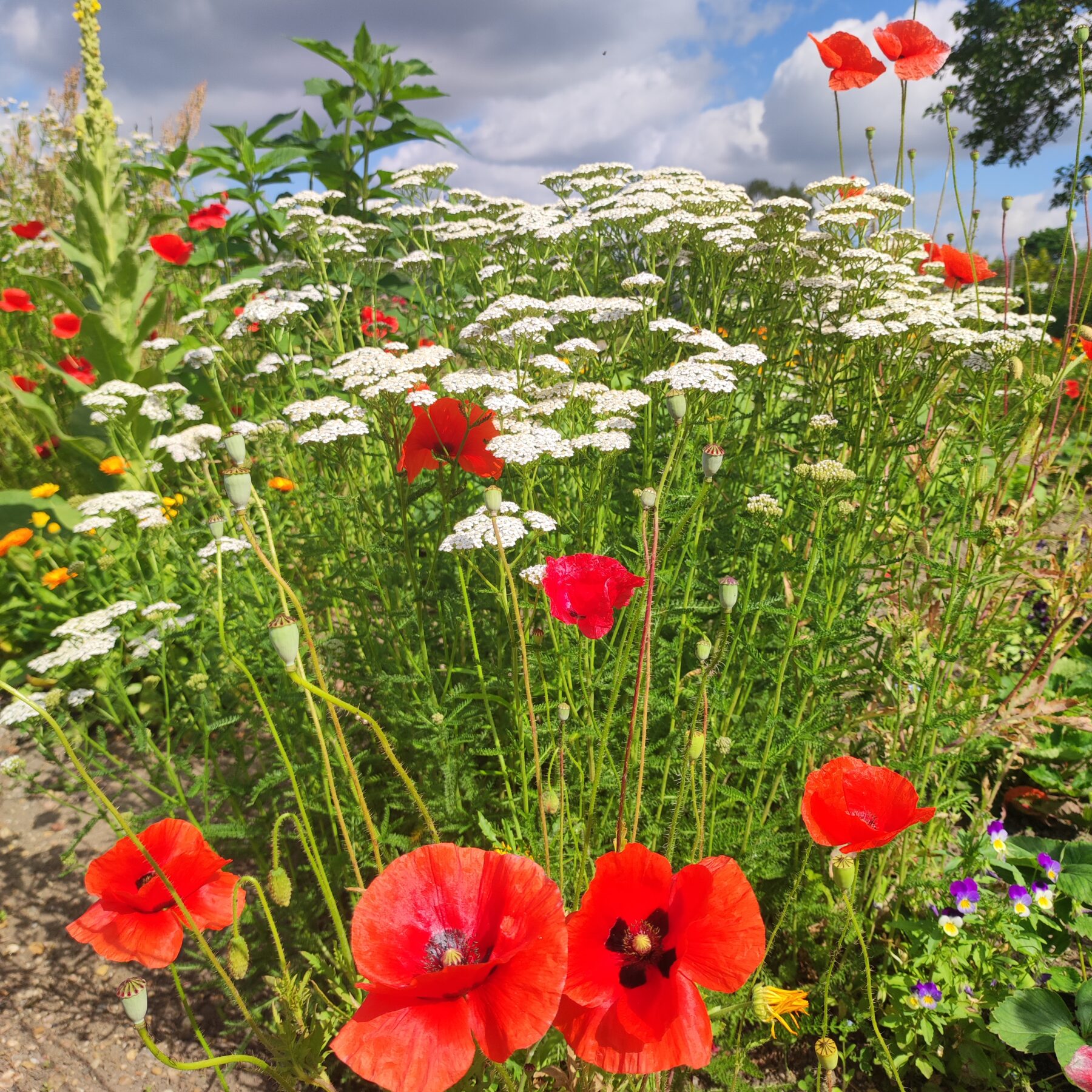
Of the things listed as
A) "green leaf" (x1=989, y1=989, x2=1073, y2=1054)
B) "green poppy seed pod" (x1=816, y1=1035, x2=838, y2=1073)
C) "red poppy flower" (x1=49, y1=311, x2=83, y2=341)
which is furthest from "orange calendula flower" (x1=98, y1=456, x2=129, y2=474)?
"green leaf" (x1=989, y1=989, x2=1073, y2=1054)

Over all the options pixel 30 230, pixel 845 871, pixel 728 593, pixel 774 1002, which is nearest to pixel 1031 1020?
pixel 774 1002

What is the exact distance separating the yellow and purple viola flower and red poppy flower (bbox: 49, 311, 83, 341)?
491 centimetres

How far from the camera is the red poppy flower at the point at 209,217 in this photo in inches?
183

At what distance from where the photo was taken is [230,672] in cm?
264

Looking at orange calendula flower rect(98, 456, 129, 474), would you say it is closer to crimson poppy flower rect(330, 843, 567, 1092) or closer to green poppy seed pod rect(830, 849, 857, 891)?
crimson poppy flower rect(330, 843, 567, 1092)

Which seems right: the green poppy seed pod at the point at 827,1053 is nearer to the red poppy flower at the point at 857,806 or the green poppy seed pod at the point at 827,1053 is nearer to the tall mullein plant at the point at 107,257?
the red poppy flower at the point at 857,806

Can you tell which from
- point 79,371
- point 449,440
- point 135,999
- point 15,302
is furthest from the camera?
point 15,302

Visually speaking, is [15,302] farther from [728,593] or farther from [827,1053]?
[827,1053]

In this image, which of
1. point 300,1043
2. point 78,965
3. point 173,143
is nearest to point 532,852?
point 300,1043

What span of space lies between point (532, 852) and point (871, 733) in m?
1.30

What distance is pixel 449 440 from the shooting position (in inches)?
86.0

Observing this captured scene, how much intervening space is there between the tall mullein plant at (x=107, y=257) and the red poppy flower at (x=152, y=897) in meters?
3.68

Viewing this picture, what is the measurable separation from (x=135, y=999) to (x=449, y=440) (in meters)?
1.54

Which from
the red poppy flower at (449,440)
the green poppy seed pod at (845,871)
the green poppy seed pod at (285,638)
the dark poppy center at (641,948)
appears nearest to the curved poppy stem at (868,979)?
the green poppy seed pod at (845,871)
